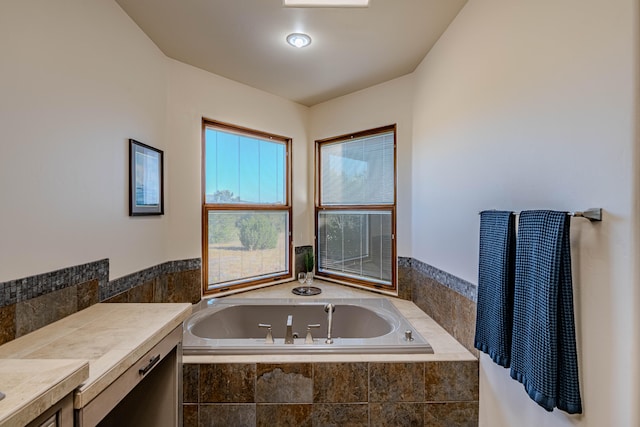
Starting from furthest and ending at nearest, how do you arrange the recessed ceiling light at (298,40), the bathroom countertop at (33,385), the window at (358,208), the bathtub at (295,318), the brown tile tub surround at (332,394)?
the window at (358,208), the bathtub at (295,318), the recessed ceiling light at (298,40), the brown tile tub surround at (332,394), the bathroom countertop at (33,385)

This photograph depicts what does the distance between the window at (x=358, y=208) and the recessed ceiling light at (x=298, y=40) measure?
1041 mm

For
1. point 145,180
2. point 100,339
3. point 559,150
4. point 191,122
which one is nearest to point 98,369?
point 100,339

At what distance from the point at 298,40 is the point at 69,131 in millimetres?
1469

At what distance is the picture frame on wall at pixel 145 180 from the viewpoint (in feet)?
6.03

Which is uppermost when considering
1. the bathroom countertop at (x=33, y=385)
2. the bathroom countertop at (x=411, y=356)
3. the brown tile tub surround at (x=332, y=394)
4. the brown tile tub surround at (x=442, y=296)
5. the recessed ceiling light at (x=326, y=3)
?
the recessed ceiling light at (x=326, y=3)

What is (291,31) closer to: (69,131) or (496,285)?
(69,131)

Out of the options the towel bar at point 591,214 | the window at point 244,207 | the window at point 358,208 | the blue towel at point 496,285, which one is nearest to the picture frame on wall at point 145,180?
the window at point 244,207

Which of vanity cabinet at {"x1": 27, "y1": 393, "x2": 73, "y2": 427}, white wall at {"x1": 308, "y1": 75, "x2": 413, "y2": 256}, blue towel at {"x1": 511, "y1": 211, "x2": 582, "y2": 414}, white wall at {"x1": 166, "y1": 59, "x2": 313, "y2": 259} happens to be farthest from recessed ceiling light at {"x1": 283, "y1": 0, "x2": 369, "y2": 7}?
vanity cabinet at {"x1": 27, "y1": 393, "x2": 73, "y2": 427}

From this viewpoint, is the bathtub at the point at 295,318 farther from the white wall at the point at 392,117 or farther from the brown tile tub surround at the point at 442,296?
the white wall at the point at 392,117

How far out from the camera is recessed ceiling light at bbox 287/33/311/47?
1.99 meters

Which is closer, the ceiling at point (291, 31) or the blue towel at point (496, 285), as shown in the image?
the blue towel at point (496, 285)

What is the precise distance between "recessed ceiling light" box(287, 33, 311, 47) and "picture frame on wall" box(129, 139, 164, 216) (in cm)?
123

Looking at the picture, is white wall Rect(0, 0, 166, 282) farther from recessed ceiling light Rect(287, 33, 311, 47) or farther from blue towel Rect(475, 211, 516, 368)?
blue towel Rect(475, 211, 516, 368)

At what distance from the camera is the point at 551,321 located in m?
0.98
